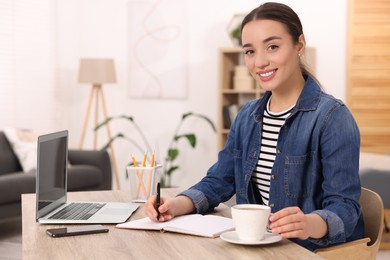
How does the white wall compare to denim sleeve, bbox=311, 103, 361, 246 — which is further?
the white wall

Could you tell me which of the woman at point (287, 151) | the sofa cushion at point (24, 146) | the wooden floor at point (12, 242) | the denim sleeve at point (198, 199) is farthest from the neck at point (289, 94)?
the sofa cushion at point (24, 146)

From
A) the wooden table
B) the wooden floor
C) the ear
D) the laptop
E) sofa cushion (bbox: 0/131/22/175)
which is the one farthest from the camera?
sofa cushion (bbox: 0/131/22/175)

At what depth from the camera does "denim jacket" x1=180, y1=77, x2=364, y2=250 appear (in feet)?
5.52

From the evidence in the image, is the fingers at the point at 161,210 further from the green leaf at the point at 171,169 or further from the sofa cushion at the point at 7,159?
the green leaf at the point at 171,169

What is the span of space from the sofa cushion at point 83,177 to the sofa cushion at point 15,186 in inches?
14.6

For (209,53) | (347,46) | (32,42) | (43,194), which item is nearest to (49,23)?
(32,42)

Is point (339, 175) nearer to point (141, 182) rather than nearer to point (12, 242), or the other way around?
point (141, 182)

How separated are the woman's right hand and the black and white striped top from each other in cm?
23

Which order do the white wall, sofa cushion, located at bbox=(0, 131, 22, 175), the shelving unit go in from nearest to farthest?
sofa cushion, located at bbox=(0, 131, 22, 175)
the shelving unit
the white wall

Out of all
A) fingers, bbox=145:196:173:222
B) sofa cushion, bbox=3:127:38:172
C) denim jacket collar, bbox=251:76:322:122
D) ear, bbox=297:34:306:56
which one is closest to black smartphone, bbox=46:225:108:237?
fingers, bbox=145:196:173:222

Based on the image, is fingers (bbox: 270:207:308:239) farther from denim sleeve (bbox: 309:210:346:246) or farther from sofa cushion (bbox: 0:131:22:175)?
sofa cushion (bbox: 0:131:22:175)

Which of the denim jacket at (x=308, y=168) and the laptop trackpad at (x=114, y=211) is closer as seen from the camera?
the denim jacket at (x=308, y=168)

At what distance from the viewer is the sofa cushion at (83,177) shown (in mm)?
5316

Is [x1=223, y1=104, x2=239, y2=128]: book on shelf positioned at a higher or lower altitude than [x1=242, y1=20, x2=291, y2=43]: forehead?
lower
